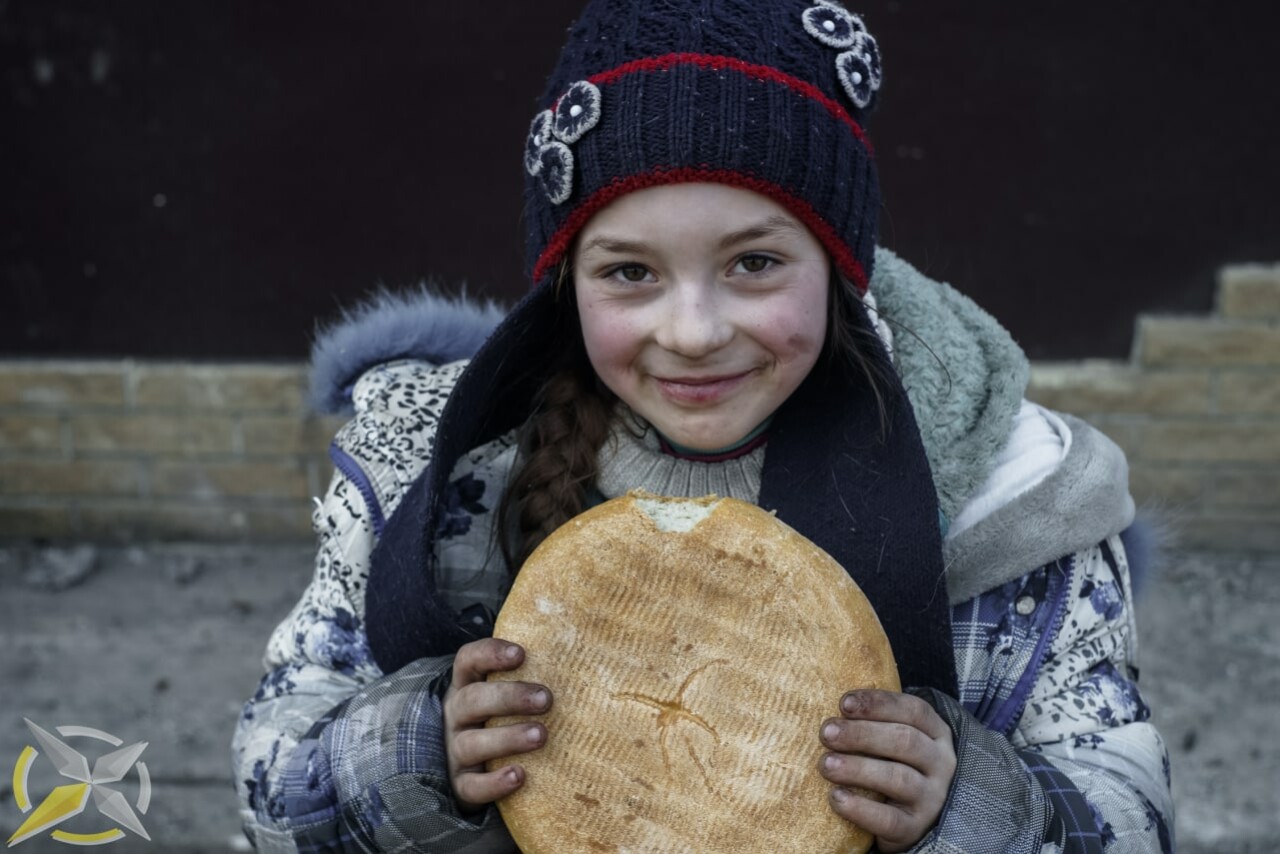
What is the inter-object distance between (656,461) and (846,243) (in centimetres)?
40

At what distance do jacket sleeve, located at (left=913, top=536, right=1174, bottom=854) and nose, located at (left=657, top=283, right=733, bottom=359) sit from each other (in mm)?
503

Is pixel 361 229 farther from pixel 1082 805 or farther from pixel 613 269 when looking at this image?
pixel 1082 805

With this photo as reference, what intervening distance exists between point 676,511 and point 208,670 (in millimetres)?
2614

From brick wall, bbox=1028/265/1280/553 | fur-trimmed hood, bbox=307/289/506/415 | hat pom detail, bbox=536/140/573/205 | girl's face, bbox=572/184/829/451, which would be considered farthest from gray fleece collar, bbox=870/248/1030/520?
brick wall, bbox=1028/265/1280/553

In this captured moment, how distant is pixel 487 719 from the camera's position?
59.4 inches

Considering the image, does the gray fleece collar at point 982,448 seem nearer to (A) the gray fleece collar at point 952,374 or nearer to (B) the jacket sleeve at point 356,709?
(A) the gray fleece collar at point 952,374

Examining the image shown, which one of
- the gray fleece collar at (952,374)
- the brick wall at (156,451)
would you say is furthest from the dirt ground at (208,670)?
the gray fleece collar at (952,374)

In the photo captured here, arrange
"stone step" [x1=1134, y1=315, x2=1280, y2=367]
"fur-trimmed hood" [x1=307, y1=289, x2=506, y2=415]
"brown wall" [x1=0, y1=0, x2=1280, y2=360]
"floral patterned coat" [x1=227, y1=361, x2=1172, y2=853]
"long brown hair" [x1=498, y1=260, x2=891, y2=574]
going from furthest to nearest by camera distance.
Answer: "stone step" [x1=1134, y1=315, x2=1280, y2=367]
"brown wall" [x1=0, y1=0, x2=1280, y2=360]
"fur-trimmed hood" [x1=307, y1=289, x2=506, y2=415]
"long brown hair" [x1=498, y1=260, x2=891, y2=574]
"floral patterned coat" [x1=227, y1=361, x2=1172, y2=853]

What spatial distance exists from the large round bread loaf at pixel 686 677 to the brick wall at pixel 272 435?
259 centimetres

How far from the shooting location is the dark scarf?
1.66 metres

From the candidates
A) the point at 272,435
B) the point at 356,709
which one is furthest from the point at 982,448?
the point at 272,435

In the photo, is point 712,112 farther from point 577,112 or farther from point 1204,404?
point 1204,404

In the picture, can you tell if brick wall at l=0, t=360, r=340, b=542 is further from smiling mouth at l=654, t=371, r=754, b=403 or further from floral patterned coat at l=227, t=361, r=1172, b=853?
smiling mouth at l=654, t=371, r=754, b=403

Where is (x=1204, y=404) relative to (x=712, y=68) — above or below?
below
